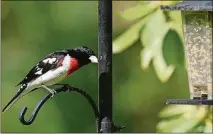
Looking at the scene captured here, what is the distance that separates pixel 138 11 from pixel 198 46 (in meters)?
0.71

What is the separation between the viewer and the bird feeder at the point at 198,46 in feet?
8.50

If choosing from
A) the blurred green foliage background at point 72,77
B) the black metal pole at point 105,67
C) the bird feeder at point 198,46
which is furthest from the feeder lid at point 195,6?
the blurred green foliage background at point 72,77

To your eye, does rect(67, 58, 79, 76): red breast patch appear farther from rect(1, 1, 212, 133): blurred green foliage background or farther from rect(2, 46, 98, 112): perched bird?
rect(1, 1, 212, 133): blurred green foliage background

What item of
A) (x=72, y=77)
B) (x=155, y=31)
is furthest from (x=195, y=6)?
(x=72, y=77)

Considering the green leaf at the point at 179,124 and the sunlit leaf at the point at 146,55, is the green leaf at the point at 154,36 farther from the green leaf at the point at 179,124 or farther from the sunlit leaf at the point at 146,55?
the green leaf at the point at 179,124

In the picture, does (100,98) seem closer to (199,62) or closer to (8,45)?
(199,62)

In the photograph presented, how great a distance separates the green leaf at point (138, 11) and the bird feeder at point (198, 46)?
0.63 metres

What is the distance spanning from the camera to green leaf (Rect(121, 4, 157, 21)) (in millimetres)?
3352

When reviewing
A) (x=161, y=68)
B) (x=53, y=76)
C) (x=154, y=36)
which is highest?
(x=154, y=36)

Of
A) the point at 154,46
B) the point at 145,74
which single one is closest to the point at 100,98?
the point at 154,46

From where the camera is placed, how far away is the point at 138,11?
336 centimetres

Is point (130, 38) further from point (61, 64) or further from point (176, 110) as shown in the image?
point (61, 64)

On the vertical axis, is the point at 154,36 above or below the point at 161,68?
above

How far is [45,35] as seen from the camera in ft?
14.9
